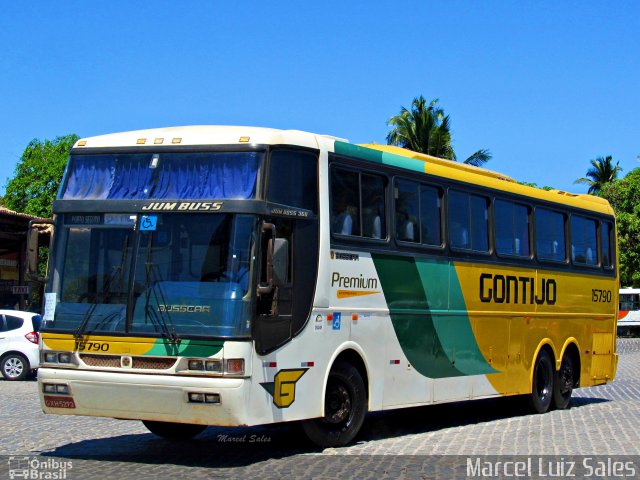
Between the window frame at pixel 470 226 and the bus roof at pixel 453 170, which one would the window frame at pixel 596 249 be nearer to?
the bus roof at pixel 453 170

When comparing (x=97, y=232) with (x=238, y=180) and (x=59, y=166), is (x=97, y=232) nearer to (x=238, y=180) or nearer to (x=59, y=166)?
(x=238, y=180)

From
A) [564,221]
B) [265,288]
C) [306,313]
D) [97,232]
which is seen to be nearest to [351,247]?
[306,313]

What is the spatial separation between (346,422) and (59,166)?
55262 millimetres

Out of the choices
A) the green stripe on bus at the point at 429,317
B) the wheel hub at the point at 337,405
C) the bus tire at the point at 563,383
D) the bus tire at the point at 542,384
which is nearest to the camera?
the wheel hub at the point at 337,405

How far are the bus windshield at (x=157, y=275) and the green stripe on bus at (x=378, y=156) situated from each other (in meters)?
2.07

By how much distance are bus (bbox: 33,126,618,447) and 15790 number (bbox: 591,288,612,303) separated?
563 centimetres

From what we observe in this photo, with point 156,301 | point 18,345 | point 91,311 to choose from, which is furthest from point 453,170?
point 18,345

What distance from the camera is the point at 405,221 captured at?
13.3 m

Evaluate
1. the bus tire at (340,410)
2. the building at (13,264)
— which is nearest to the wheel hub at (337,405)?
the bus tire at (340,410)

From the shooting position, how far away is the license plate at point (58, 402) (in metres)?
10.6

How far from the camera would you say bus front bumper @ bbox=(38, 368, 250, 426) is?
1002cm

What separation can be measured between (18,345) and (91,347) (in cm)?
1406

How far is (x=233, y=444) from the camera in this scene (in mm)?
12164

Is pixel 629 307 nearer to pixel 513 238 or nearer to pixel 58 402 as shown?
pixel 513 238
